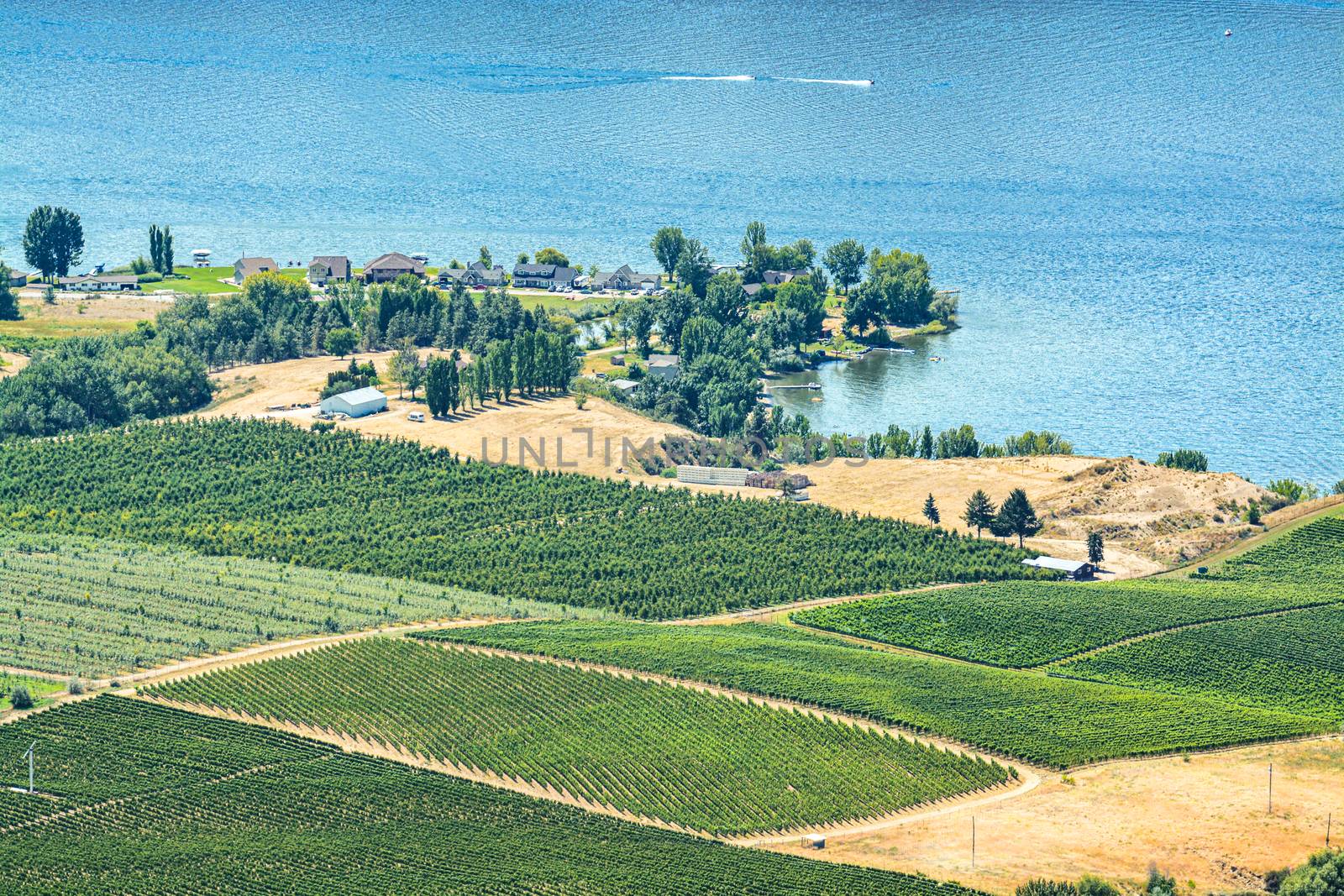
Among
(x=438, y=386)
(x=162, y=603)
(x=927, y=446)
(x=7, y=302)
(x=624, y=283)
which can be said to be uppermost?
(x=624, y=283)

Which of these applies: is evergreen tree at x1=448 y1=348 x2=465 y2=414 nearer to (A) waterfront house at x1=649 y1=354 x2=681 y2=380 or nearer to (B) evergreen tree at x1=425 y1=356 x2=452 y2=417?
(B) evergreen tree at x1=425 y1=356 x2=452 y2=417

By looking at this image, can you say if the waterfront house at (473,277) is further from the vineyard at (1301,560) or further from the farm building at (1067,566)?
the vineyard at (1301,560)

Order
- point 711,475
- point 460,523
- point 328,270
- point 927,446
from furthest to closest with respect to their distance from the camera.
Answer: point 328,270 → point 927,446 → point 711,475 → point 460,523

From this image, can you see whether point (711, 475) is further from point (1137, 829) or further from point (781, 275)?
point (781, 275)

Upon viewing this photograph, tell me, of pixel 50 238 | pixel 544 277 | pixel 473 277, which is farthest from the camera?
pixel 544 277

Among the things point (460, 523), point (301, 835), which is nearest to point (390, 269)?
point (460, 523)

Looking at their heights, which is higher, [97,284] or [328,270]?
[328,270]
